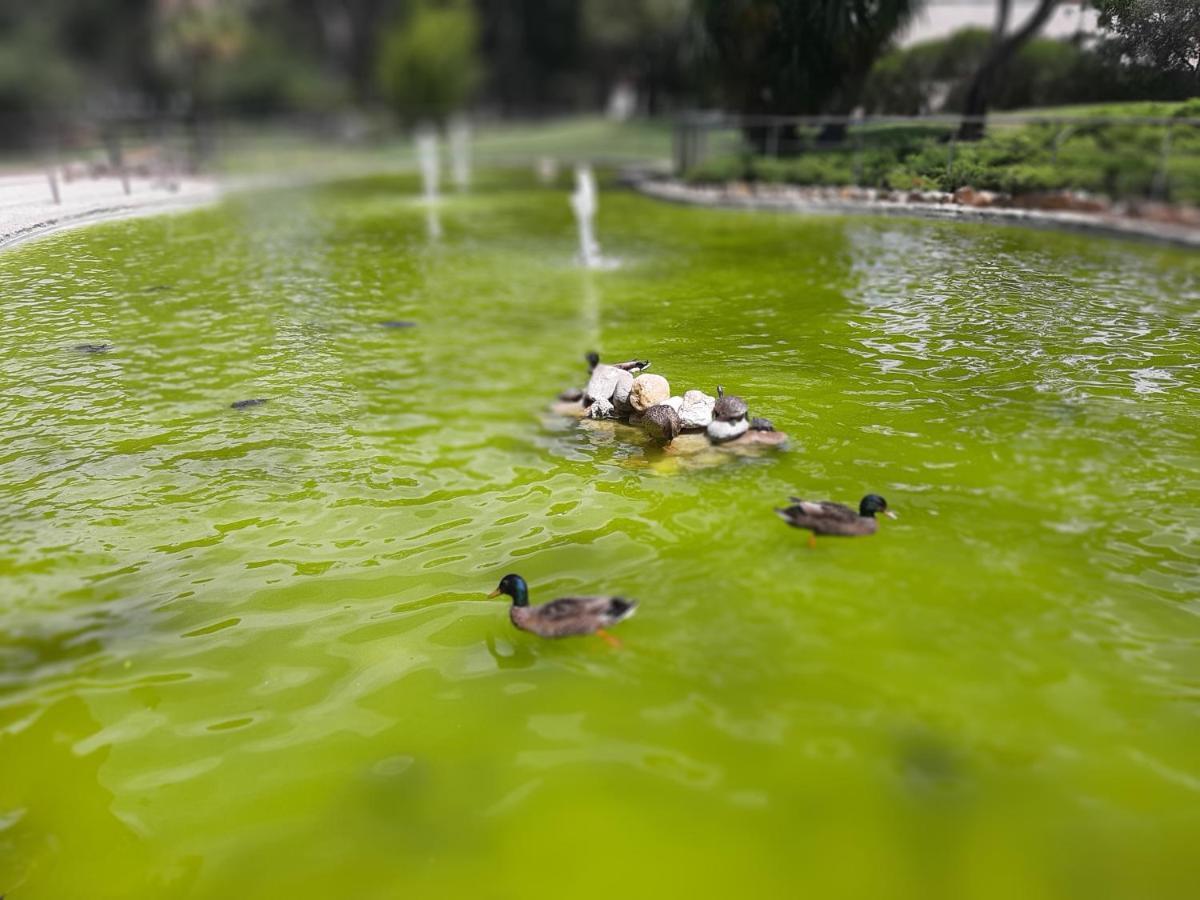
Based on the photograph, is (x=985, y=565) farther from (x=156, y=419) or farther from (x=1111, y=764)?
(x=156, y=419)

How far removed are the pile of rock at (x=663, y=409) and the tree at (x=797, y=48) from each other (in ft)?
47.0

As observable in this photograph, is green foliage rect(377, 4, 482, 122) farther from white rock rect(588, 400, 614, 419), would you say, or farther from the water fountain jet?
white rock rect(588, 400, 614, 419)

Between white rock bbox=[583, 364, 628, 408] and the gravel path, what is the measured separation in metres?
6.93

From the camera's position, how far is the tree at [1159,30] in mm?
8359

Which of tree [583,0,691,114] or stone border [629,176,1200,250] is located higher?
tree [583,0,691,114]

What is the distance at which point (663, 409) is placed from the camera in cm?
879

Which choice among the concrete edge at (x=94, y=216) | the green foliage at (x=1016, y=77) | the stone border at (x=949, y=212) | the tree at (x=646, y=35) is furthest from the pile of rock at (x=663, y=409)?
the tree at (x=646, y=35)

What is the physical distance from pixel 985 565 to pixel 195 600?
5.56m

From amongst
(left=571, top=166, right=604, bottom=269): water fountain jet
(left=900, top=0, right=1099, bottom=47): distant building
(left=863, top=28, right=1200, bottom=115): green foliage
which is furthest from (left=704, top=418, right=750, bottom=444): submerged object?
(left=900, top=0, right=1099, bottom=47): distant building

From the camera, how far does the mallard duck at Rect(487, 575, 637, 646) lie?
5.66m

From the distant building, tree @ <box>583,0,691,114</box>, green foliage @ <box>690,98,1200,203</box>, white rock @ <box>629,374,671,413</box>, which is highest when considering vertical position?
tree @ <box>583,0,691,114</box>

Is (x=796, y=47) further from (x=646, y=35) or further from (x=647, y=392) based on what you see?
(x=646, y=35)

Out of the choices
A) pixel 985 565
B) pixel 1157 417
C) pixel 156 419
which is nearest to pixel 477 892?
pixel 985 565

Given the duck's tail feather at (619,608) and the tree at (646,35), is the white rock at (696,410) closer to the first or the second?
the duck's tail feather at (619,608)
